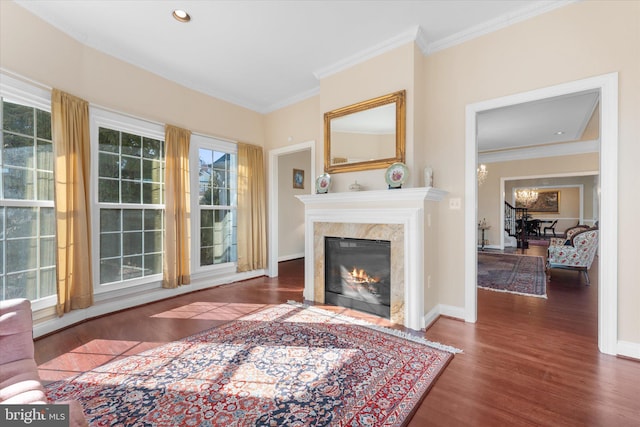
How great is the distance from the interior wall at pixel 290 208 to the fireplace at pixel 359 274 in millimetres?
3321

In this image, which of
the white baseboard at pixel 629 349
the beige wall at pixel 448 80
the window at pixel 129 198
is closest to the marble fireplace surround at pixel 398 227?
the beige wall at pixel 448 80

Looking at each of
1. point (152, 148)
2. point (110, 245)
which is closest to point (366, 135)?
point (152, 148)

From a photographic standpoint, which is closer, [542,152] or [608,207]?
[608,207]

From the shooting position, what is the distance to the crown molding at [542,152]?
6906 mm

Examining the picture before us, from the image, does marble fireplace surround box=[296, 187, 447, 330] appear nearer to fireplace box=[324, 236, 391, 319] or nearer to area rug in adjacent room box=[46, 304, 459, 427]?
fireplace box=[324, 236, 391, 319]

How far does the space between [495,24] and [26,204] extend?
4.78 m

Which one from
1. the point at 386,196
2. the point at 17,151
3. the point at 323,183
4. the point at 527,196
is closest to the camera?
the point at 17,151

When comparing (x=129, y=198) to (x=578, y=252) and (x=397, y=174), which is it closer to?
(x=397, y=174)

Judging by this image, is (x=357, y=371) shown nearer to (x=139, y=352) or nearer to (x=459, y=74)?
(x=139, y=352)

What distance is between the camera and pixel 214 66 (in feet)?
11.9

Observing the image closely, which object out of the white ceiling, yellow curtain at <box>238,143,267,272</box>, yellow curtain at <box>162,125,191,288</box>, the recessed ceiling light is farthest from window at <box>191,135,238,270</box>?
the recessed ceiling light

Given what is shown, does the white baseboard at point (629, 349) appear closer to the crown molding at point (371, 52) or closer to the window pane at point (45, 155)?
the crown molding at point (371, 52)

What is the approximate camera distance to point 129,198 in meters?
3.50

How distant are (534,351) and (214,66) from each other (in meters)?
4.54
